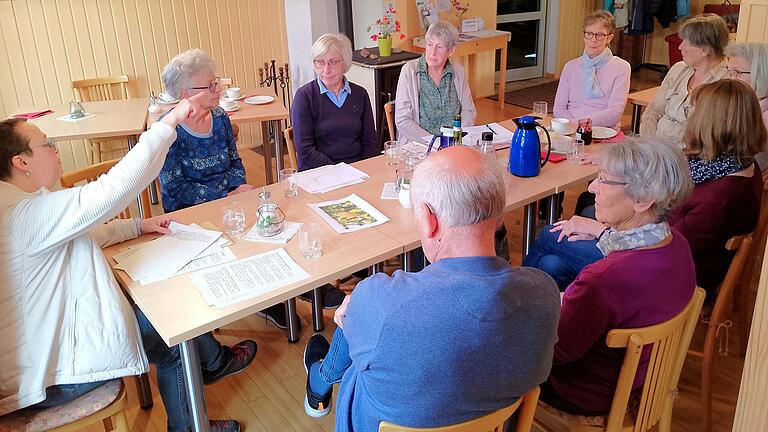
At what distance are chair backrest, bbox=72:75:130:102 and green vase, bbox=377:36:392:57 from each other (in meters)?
2.04

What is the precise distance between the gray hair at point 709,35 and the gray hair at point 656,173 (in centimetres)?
183

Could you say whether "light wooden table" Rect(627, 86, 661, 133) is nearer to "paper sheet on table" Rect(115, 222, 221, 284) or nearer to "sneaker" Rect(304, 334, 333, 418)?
"sneaker" Rect(304, 334, 333, 418)

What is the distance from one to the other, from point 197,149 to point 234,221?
0.71 metres

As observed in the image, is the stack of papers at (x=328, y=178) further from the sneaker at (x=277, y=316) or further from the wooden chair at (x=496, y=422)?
the wooden chair at (x=496, y=422)

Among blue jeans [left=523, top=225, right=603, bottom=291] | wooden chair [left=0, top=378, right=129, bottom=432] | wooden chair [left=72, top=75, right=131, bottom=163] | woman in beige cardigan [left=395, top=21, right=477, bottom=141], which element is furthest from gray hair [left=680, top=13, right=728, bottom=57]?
wooden chair [left=72, top=75, right=131, bottom=163]

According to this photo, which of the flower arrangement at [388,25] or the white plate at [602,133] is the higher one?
the flower arrangement at [388,25]

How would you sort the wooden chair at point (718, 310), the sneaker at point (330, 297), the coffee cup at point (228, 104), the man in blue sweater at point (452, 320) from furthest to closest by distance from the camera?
the coffee cup at point (228, 104) → the sneaker at point (330, 297) → the wooden chair at point (718, 310) → the man in blue sweater at point (452, 320)

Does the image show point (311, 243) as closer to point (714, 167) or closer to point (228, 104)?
point (714, 167)

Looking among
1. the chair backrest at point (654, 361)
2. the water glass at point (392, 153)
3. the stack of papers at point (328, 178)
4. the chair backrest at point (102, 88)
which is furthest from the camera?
the chair backrest at point (102, 88)

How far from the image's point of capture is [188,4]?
5.19 m

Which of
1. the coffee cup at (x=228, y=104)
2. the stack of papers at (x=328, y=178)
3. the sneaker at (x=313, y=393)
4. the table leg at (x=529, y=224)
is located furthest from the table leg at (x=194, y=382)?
the coffee cup at (x=228, y=104)

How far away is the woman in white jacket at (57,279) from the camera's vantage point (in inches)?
68.6

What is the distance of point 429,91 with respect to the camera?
356 cm

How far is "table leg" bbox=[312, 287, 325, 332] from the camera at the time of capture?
2913mm
